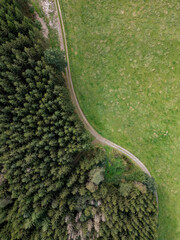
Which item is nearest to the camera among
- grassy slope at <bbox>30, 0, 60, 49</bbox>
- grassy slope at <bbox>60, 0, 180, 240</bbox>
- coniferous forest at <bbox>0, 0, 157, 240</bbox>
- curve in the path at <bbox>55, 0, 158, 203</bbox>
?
coniferous forest at <bbox>0, 0, 157, 240</bbox>

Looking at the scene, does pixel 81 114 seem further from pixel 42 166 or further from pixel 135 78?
pixel 135 78

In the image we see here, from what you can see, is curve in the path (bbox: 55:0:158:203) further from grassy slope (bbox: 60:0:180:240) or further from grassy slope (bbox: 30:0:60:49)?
grassy slope (bbox: 30:0:60:49)

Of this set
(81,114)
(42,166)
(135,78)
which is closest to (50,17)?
(81,114)

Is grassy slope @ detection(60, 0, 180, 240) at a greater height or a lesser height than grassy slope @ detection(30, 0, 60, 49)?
lesser

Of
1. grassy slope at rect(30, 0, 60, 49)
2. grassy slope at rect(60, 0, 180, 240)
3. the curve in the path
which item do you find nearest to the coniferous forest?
the curve in the path

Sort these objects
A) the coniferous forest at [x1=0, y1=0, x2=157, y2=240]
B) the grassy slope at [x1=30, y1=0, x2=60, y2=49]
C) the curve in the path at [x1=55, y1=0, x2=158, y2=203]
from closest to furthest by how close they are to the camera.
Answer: the coniferous forest at [x1=0, y1=0, x2=157, y2=240] → the grassy slope at [x1=30, y1=0, x2=60, y2=49] → the curve in the path at [x1=55, y1=0, x2=158, y2=203]

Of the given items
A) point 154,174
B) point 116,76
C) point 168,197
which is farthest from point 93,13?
point 168,197
